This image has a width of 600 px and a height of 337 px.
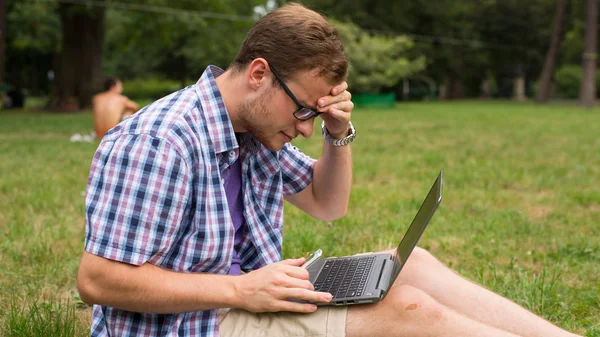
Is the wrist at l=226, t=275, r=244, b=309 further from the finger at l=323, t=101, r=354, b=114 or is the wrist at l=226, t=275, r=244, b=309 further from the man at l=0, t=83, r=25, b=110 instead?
the man at l=0, t=83, r=25, b=110

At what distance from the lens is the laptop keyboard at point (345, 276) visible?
6.84 feet

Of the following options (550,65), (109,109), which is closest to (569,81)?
(550,65)

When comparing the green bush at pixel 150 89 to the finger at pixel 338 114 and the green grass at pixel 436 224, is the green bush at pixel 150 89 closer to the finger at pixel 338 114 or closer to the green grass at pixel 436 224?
the green grass at pixel 436 224

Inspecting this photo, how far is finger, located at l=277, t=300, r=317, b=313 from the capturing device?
191cm

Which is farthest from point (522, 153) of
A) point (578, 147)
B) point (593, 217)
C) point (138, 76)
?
point (138, 76)

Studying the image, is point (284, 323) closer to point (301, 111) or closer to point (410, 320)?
point (410, 320)

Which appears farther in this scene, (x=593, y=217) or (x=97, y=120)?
(x=97, y=120)

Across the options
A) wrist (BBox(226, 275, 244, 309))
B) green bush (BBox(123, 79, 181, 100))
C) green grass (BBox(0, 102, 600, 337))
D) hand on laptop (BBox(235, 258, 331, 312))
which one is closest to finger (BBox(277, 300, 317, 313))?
hand on laptop (BBox(235, 258, 331, 312))

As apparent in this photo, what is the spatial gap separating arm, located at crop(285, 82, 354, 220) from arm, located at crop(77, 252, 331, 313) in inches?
25.1

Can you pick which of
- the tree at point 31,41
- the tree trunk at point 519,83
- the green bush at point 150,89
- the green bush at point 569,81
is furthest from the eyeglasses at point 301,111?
the tree trunk at point 519,83

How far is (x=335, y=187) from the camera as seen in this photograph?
2.68 meters

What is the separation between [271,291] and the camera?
1899 mm

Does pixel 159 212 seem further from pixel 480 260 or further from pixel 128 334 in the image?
pixel 480 260

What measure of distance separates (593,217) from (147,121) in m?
4.58
